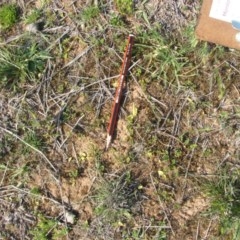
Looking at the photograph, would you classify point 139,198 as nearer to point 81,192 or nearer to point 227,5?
point 81,192

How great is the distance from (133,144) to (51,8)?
3.65 feet

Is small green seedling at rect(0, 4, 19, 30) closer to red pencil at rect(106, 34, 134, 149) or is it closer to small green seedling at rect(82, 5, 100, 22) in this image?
small green seedling at rect(82, 5, 100, 22)

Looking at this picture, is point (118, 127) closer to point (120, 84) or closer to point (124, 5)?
point (120, 84)

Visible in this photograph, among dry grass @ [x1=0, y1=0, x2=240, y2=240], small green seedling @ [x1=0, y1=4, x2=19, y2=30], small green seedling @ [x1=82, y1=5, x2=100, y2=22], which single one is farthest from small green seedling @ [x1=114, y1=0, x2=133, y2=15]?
small green seedling @ [x1=0, y1=4, x2=19, y2=30]

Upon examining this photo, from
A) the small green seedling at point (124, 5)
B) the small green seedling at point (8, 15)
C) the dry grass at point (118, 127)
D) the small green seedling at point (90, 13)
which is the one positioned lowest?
the dry grass at point (118, 127)

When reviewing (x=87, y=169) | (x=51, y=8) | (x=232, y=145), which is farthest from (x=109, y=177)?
(x=51, y=8)

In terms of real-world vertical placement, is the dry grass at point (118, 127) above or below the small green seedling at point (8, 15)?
below

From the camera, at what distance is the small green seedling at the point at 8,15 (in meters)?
3.82

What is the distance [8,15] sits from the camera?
3816 mm

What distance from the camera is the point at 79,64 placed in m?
3.82

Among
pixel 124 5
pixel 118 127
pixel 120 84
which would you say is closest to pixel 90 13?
pixel 124 5

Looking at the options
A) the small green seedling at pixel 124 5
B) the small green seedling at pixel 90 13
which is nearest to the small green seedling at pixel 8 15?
the small green seedling at pixel 90 13

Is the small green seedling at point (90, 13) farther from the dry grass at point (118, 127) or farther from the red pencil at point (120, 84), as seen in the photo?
the red pencil at point (120, 84)

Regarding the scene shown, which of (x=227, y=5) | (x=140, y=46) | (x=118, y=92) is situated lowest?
(x=118, y=92)
